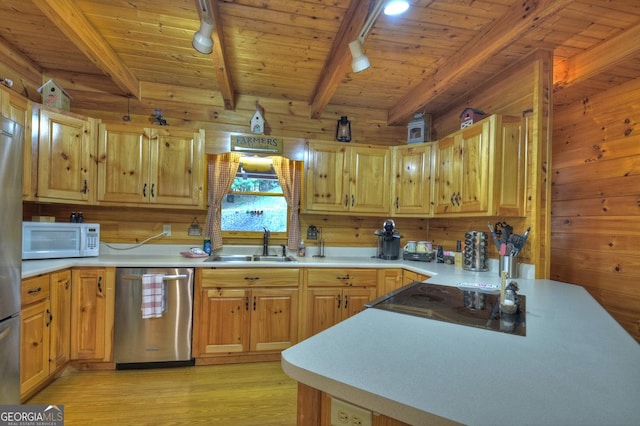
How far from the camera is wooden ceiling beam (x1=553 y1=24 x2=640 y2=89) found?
189 cm

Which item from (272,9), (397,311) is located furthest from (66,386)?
(272,9)

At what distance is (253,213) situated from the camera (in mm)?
3225

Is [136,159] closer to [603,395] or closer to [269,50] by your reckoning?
[269,50]

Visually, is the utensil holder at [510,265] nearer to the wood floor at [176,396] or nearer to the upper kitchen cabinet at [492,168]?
the upper kitchen cabinet at [492,168]

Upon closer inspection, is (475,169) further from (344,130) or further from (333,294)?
(333,294)

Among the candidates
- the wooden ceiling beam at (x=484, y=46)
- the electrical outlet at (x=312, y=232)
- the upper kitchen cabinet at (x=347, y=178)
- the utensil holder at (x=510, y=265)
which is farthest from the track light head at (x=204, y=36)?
the utensil holder at (x=510, y=265)

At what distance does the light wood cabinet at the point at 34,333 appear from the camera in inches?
72.7

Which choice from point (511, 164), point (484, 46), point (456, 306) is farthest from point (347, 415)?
point (484, 46)

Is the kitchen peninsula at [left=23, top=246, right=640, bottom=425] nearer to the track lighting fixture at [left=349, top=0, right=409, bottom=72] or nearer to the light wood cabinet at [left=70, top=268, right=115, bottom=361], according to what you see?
the track lighting fixture at [left=349, top=0, right=409, bottom=72]

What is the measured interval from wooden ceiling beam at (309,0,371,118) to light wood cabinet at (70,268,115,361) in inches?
92.1

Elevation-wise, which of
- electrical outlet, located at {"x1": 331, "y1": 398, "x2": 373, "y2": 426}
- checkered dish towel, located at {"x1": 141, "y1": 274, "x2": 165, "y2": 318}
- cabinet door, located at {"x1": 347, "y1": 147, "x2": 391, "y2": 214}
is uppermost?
cabinet door, located at {"x1": 347, "y1": 147, "x2": 391, "y2": 214}

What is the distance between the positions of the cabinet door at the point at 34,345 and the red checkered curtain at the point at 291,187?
6.50 ft

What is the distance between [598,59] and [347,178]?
81.6 inches

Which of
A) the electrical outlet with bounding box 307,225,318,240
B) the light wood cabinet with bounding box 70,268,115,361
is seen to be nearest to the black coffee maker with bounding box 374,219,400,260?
the electrical outlet with bounding box 307,225,318,240
